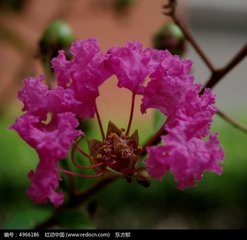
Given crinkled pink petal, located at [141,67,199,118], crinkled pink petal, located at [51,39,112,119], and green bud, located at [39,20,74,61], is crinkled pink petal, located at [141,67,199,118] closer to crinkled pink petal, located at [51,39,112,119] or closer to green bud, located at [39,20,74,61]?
crinkled pink petal, located at [51,39,112,119]

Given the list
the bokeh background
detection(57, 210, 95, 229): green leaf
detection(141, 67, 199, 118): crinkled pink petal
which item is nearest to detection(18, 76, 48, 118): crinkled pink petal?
detection(141, 67, 199, 118): crinkled pink petal

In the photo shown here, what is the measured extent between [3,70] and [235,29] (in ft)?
7.40

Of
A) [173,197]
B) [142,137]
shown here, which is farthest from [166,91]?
[173,197]

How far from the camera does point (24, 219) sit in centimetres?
125

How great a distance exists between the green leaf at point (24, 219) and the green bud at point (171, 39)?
A: 40cm

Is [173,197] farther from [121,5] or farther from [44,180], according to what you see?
[44,180]

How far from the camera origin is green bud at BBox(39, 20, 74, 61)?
1271 mm

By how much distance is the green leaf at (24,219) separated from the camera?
1.24 m

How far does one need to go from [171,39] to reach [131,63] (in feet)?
1.75

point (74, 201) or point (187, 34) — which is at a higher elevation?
point (187, 34)

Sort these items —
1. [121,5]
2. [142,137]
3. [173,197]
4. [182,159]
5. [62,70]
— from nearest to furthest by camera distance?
1. [182,159]
2. [62,70]
3. [121,5]
4. [142,137]
5. [173,197]

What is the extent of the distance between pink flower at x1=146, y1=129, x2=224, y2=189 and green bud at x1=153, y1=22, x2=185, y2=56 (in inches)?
23.7

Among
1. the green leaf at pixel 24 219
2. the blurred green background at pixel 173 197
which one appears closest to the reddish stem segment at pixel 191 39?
the green leaf at pixel 24 219

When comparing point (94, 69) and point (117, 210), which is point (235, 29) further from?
point (94, 69)
